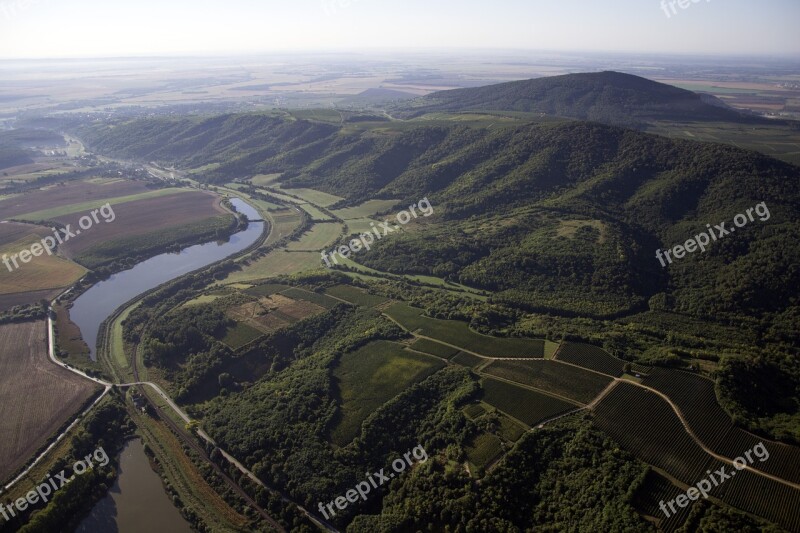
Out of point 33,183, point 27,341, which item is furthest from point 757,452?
point 33,183

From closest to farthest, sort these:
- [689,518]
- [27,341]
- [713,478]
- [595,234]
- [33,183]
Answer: [689,518], [713,478], [27,341], [595,234], [33,183]

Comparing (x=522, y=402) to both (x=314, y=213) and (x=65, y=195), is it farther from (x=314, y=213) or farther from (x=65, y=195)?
(x=65, y=195)

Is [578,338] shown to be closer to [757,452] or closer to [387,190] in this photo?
[757,452]

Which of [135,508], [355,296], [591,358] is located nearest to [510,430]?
[591,358]

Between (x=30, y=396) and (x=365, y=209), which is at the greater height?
(x=365, y=209)

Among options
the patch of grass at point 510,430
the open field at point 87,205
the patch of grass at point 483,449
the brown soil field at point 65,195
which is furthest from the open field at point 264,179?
the patch of grass at point 483,449

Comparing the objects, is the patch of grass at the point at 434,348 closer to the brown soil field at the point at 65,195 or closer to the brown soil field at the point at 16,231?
the brown soil field at the point at 16,231
